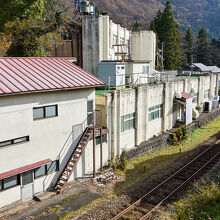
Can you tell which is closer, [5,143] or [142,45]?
[5,143]

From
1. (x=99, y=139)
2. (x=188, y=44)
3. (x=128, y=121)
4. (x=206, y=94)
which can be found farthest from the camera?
(x=188, y=44)

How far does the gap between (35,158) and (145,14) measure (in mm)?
175056

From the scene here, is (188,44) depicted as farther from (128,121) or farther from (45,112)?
(45,112)

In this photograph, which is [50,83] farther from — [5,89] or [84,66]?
[84,66]

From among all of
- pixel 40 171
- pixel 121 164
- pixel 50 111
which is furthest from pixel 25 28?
pixel 121 164

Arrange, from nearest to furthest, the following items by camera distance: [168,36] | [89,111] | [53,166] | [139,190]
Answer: [53,166], [139,190], [89,111], [168,36]

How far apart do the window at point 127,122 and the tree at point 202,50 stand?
2731 inches

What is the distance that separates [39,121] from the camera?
1529cm

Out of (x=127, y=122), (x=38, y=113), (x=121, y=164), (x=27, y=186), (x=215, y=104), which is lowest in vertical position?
(x=121, y=164)

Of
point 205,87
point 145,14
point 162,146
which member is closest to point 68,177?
point 162,146

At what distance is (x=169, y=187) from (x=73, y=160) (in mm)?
6516

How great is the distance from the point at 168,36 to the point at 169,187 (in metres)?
51.3

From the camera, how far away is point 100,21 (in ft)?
107

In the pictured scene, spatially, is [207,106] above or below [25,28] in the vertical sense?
below
